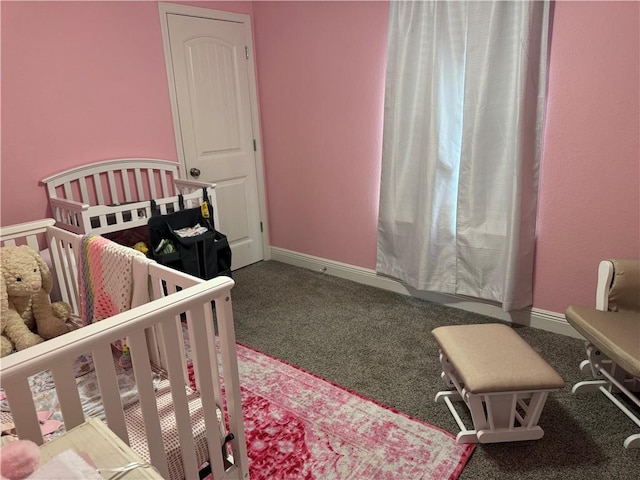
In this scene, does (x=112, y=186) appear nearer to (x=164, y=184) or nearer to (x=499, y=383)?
(x=164, y=184)

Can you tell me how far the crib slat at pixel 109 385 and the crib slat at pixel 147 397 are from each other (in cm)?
5

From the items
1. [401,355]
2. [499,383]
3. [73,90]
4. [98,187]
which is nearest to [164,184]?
[98,187]

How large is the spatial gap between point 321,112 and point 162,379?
2.33 metres

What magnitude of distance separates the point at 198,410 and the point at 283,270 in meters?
2.37

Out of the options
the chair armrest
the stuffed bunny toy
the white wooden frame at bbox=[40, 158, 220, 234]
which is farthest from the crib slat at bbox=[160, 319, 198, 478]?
the chair armrest

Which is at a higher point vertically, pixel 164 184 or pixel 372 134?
pixel 372 134

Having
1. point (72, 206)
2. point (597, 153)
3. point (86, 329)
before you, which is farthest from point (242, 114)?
point (86, 329)

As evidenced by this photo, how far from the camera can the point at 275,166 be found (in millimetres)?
3715

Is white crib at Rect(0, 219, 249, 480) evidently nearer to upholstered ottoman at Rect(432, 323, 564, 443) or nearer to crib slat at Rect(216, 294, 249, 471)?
crib slat at Rect(216, 294, 249, 471)

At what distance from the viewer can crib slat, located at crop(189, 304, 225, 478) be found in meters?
1.20

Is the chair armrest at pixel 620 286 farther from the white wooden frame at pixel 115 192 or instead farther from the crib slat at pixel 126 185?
the crib slat at pixel 126 185

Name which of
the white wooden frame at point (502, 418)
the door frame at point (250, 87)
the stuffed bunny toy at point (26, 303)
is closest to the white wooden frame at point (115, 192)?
the door frame at point (250, 87)

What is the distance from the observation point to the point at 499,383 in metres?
1.57

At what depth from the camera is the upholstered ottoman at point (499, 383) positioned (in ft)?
5.19
